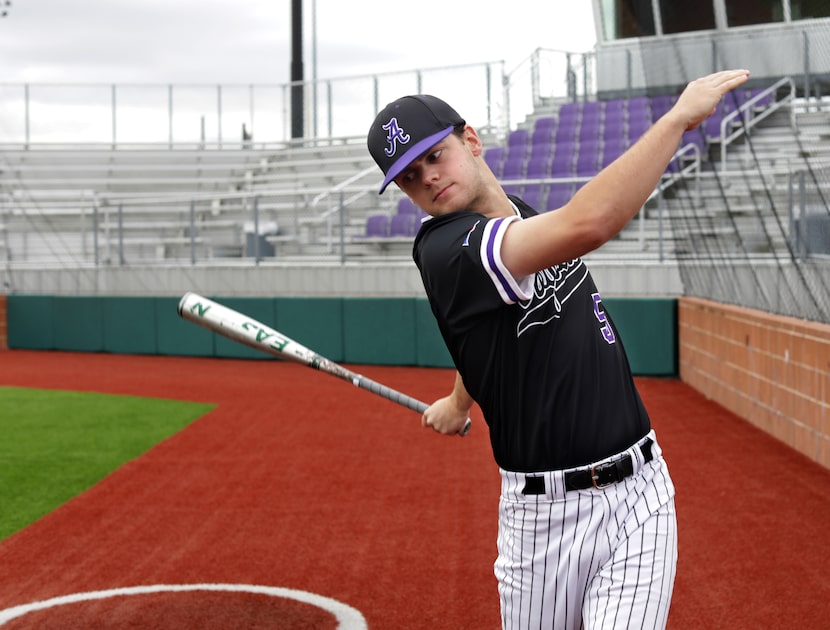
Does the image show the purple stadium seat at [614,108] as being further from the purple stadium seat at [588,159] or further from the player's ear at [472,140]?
the player's ear at [472,140]

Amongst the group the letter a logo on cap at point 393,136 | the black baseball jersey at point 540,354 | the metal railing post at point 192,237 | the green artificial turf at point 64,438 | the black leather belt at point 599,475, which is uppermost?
the metal railing post at point 192,237

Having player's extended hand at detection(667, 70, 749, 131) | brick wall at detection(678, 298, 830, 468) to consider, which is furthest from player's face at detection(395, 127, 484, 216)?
brick wall at detection(678, 298, 830, 468)

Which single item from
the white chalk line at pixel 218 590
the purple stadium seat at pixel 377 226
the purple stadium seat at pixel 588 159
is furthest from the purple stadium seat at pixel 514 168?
the white chalk line at pixel 218 590

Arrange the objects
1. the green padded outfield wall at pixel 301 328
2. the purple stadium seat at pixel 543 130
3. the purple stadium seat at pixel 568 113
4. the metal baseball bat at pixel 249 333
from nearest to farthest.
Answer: the metal baseball bat at pixel 249 333
the green padded outfield wall at pixel 301 328
the purple stadium seat at pixel 543 130
the purple stadium seat at pixel 568 113

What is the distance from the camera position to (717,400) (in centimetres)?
1143

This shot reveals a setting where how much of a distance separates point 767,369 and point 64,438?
6.04 metres

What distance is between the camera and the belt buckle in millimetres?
2598

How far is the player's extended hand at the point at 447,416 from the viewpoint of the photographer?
3.24 metres

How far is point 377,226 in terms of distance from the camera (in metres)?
17.9

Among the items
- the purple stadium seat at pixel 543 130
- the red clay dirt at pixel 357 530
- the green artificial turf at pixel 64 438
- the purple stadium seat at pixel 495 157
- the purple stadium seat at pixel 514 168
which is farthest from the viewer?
the purple stadium seat at pixel 543 130

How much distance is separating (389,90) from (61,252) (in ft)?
26.4

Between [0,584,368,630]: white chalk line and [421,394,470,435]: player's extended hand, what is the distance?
5.74 ft

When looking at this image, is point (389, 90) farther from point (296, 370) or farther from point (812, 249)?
point (812, 249)

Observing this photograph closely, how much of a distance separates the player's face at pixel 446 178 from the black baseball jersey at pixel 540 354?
0.05 meters
